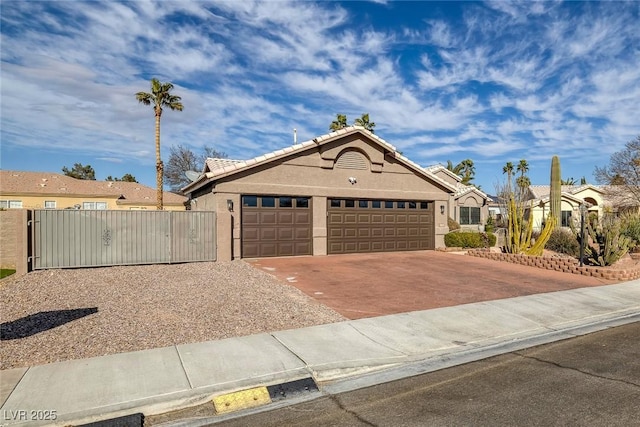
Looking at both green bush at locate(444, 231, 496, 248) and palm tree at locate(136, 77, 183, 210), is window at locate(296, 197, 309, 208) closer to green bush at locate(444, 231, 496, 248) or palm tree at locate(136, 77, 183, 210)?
green bush at locate(444, 231, 496, 248)

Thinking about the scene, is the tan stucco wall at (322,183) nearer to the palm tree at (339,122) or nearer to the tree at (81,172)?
the palm tree at (339,122)

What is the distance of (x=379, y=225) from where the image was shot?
2012cm

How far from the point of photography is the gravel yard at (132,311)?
255 inches

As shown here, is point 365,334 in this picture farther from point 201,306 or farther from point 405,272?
point 405,272

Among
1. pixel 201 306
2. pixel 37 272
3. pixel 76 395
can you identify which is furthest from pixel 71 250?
pixel 76 395

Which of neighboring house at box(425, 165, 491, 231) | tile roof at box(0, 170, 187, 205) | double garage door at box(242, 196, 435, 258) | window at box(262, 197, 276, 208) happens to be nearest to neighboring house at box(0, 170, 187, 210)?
tile roof at box(0, 170, 187, 205)

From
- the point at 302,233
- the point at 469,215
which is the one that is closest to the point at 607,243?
the point at 302,233

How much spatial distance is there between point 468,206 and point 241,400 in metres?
31.7

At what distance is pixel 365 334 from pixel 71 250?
429 inches

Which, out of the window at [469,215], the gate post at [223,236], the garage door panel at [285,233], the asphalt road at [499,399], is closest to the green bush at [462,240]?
the garage door panel at [285,233]

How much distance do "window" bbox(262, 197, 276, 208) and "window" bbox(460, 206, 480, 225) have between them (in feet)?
68.2

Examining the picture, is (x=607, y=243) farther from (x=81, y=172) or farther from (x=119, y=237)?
(x=81, y=172)

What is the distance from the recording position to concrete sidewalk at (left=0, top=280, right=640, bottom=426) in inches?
184

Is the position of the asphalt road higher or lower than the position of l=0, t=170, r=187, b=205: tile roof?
lower
